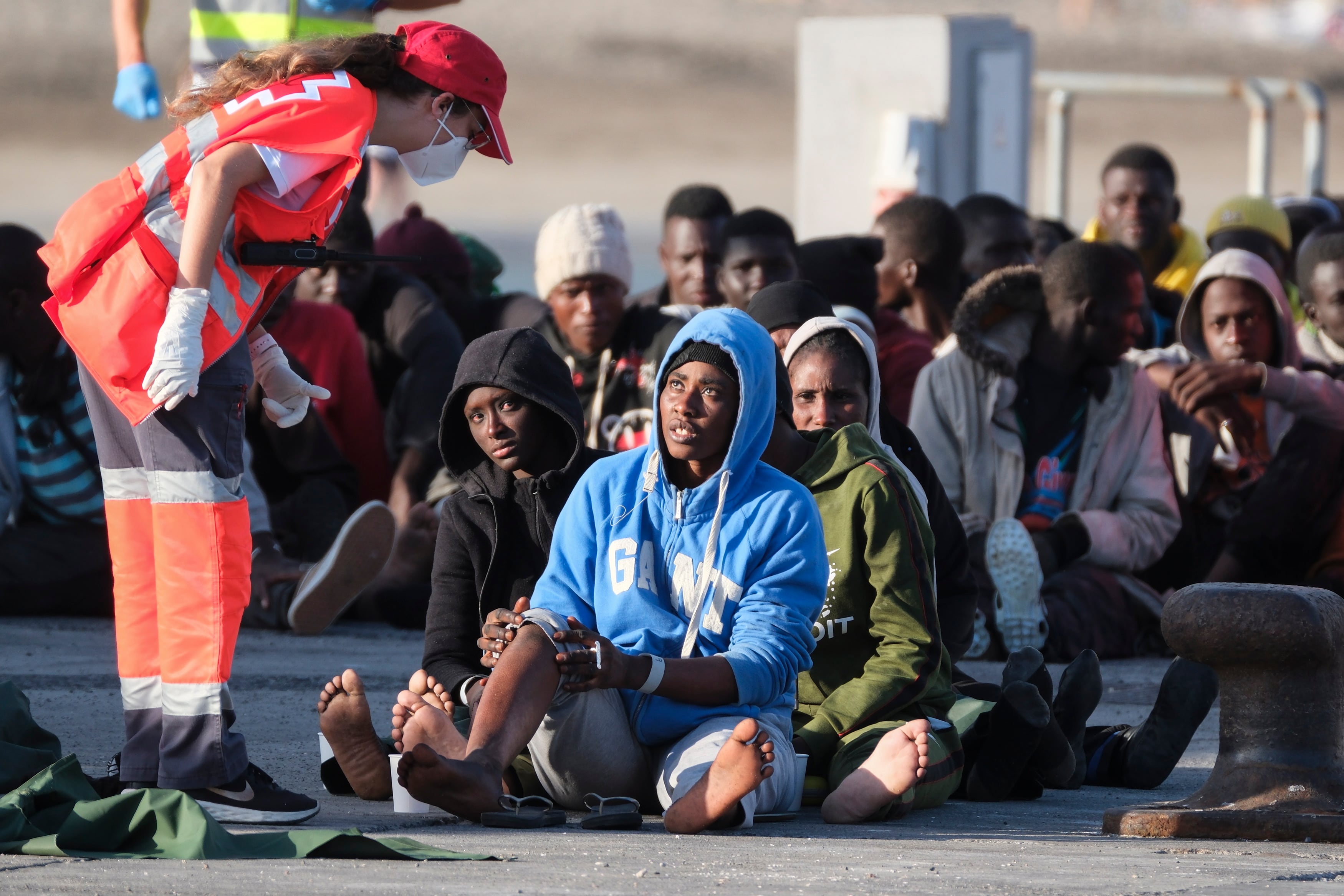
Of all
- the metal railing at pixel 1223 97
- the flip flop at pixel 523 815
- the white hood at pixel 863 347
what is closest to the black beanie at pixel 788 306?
the white hood at pixel 863 347

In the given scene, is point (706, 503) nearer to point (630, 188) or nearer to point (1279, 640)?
point (1279, 640)

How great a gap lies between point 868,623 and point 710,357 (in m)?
0.71

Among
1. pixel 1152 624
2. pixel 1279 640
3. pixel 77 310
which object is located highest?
pixel 77 310

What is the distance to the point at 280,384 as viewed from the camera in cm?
423

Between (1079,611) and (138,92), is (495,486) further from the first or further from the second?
(138,92)

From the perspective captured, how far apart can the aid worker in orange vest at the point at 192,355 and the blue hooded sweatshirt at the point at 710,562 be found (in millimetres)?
686

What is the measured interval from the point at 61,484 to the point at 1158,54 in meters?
30.0

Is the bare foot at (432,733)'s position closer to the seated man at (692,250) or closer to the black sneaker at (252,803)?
the black sneaker at (252,803)

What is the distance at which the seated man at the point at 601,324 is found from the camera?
7.04 m

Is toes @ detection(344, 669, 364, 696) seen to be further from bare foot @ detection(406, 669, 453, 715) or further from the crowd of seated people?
bare foot @ detection(406, 669, 453, 715)

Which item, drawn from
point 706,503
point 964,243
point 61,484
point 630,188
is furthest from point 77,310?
point 630,188

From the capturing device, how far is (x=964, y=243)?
866 cm

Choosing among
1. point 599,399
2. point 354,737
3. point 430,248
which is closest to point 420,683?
point 354,737

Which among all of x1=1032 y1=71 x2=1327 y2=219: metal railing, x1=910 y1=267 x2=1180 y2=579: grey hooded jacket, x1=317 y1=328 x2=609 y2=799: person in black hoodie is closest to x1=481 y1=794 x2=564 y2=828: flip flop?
x1=317 y1=328 x2=609 y2=799: person in black hoodie
